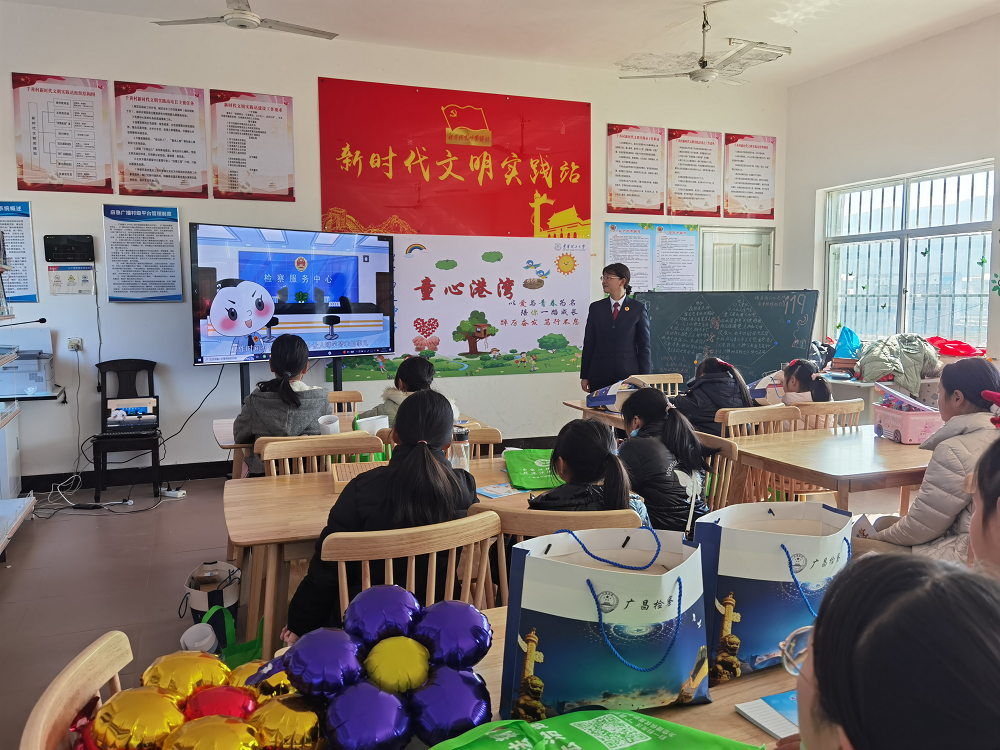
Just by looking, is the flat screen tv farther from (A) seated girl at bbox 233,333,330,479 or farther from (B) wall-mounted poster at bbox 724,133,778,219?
(B) wall-mounted poster at bbox 724,133,778,219

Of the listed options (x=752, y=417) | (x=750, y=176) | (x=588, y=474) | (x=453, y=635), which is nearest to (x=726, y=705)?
(x=453, y=635)

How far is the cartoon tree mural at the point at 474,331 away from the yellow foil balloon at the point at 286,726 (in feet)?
16.6

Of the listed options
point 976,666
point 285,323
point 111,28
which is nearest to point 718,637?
A: point 976,666

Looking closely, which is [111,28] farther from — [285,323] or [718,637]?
[718,637]

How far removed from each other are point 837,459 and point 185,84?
4.70 meters

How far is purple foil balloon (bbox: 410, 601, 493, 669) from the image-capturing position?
80cm

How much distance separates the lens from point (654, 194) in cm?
628

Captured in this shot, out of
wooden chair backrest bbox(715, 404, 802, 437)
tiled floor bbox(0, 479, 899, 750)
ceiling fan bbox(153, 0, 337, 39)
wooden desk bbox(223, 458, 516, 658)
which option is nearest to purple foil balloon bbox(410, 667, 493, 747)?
wooden desk bbox(223, 458, 516, 658)

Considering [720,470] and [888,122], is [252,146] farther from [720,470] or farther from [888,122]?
[888,122]

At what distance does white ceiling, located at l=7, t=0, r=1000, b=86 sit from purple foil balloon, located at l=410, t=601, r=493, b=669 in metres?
4.63

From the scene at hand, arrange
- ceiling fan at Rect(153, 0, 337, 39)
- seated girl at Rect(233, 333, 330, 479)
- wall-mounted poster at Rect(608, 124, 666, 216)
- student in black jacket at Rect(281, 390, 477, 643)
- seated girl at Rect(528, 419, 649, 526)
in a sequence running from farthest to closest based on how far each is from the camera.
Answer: wall-mounted poster at Rect(608, 124, 666, 216) → ceiling fan at Rect(153, 0, 337, 39) → seated girl at Rect(233, 333, 330, 479) → seated girl at Rect(528, 419, 649, 526) → student in black jacket at Rect(281, 390, 477, 643)

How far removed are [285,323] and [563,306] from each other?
2357mm

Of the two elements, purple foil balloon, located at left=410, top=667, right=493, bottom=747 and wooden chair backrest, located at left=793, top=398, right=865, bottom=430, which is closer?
purple foil balloon, located at left=410, top=667, right=493, bottom=747

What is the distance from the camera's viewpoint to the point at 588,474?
1874mm
